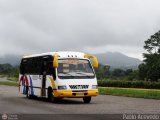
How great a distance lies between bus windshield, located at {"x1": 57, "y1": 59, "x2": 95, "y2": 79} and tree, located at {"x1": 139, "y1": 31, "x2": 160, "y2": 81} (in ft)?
248

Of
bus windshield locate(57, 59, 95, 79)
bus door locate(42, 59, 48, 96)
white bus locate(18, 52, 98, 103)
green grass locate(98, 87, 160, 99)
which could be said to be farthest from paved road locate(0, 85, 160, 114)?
green grass locate(98, 87, 160, 99)

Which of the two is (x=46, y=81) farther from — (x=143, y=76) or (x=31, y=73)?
(x=143, y=76)

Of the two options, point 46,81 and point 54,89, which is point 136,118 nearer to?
point 54,89

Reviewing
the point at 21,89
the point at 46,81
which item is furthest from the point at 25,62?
the point at 46,81

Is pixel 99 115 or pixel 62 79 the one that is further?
pixel 62 79

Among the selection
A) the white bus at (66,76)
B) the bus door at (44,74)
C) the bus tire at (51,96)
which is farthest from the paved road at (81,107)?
the bus door at (44,74)

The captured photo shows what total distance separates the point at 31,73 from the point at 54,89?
18.0 feet

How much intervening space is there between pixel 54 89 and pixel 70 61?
166cm

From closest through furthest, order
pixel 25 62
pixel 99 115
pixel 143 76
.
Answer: pixel 99 115 < pixel 25 62 < pixel 143 76

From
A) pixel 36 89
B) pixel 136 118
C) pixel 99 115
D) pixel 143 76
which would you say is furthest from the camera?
pixel 143 76

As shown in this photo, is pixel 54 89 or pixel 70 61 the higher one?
pixel 70 61

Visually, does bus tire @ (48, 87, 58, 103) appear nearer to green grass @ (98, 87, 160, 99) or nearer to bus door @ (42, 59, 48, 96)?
bus door @ (42, 59, 48, 96)

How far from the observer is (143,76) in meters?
105

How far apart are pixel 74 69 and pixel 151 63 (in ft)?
278
